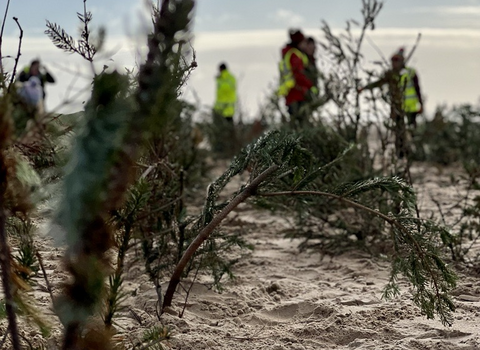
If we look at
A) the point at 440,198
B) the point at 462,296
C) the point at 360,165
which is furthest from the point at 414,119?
the point at 462,296

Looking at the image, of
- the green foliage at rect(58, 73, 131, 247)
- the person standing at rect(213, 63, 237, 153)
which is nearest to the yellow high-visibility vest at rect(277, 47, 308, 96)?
the person standing at rect(213, 63, 237, 153)

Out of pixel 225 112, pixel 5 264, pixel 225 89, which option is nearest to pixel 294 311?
pixel 5 264

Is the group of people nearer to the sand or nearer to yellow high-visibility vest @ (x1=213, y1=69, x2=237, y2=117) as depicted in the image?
yellow high-visibility vest @ (x1=213, y1=69, x2=237, y2=117)

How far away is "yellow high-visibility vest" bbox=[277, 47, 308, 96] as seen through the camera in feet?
27.6

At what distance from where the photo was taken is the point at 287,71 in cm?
862

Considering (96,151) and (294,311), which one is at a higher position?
(96,151)

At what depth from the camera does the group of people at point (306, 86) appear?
4.49 metres

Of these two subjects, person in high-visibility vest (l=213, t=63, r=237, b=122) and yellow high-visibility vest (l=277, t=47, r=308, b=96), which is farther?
person in high-visibility vest (l=213, t=63, r=237, b=122)

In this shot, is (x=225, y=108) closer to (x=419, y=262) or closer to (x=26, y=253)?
(x=419, y=262)

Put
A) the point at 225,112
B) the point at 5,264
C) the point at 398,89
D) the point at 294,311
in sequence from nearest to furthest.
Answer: the point at 5,264 < the point at 294,311 < the point at 398,89 < the point at 225,112

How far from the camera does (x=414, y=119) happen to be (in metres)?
9.45

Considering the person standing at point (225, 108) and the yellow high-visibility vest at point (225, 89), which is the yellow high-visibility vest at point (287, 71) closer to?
the person standing at point (225, 108)

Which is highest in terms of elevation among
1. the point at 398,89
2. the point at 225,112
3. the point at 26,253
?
the point at 225,112

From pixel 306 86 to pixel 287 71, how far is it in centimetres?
55
